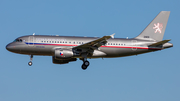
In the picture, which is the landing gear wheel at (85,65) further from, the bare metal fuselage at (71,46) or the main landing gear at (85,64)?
the bare metal fuselage at (71,46)

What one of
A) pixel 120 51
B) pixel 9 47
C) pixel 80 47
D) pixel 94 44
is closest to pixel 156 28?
pixel 120 51

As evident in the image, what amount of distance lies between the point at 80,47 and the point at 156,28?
13.6 meters

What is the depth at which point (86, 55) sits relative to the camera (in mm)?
45062

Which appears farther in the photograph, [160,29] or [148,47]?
[160,29]

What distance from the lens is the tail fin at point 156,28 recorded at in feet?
161

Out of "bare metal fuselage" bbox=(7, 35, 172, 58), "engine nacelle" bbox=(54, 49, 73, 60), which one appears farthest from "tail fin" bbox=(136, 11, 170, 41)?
"engine nacelle" bbox=(54, 49, 73, 60)

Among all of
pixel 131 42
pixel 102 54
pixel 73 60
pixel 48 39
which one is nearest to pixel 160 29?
pixel 131 42

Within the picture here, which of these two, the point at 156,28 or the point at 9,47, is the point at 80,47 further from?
the point at 156,28

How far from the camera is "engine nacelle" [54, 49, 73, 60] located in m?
43.1

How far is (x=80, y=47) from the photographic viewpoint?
43938 mm

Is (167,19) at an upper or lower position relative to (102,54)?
upper

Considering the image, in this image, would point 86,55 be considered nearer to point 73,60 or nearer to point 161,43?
point 73,60

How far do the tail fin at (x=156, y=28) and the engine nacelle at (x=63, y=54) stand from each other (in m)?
11.8

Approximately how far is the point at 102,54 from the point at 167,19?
42.7 feet
